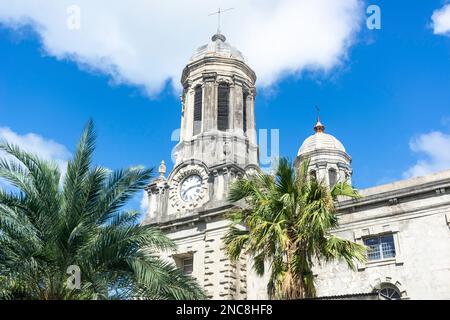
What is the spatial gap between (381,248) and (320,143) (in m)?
19.3

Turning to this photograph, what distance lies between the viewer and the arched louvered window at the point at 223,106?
3516cm

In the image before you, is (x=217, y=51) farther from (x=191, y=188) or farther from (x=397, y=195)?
(x=397, y=195)

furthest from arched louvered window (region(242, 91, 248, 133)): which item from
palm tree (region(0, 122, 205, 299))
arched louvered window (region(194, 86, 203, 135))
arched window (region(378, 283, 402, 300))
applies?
palm tree (region(0, 122, 205, 299))

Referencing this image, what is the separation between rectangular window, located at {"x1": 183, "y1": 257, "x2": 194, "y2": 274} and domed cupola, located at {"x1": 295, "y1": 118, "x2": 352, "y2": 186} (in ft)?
45.6

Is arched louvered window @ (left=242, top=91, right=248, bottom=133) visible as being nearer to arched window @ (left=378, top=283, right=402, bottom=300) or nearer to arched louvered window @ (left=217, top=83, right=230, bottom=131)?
arched louvered window @ (left=217, top=83, right=230, bottom=131)

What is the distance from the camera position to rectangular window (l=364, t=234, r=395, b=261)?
80.8ft

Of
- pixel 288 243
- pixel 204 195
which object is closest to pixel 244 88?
pixel 204 195

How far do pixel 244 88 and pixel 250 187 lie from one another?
1859 cm

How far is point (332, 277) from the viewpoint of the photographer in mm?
25328

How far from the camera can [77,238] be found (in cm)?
1521

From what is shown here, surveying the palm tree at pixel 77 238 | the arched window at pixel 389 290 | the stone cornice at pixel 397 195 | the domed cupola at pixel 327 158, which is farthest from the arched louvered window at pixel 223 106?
the palm tree at pixel 77 238

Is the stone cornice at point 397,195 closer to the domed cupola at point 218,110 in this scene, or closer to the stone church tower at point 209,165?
the stone church tower at point 209,165
